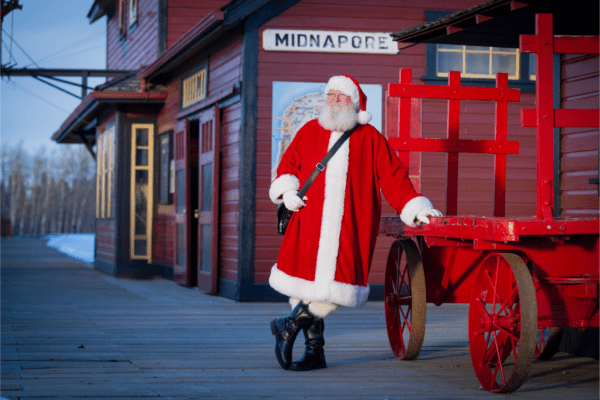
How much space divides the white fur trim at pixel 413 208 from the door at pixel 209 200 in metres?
5.56

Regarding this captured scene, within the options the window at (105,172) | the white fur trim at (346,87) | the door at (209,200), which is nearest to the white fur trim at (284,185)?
the white fur trim at (346,87)

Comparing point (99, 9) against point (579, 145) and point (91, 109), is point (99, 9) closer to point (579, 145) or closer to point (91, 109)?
point (91, 109)

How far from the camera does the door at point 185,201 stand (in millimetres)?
11016

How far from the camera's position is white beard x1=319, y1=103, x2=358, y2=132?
478cm

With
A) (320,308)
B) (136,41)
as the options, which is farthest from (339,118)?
(136,41)

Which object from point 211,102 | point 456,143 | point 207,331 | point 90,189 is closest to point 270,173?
point 211,102

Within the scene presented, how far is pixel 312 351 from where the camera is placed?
191 inches

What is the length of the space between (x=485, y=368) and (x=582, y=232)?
3.04ft

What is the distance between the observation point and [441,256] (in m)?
4.95

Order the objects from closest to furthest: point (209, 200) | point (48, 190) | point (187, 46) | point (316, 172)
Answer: point (316, 172) < point (209, 200) < point (187, 46) < point (48, 190)

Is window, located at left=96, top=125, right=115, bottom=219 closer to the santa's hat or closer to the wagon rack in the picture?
the santa's hat

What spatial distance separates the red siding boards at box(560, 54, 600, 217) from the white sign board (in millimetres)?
3581

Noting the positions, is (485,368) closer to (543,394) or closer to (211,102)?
(543,394)

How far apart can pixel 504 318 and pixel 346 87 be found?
5.32 feet
